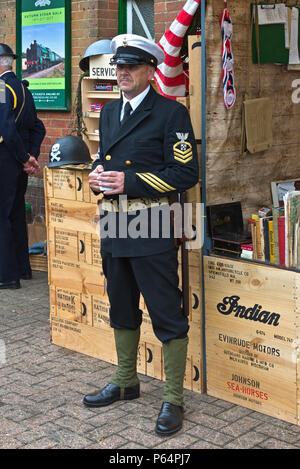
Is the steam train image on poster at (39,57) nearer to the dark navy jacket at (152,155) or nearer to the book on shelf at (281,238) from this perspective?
the dark navy jacket at (152,155)

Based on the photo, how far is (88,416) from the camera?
15.4ft

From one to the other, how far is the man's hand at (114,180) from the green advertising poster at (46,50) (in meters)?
4.87

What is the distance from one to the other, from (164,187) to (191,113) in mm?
807

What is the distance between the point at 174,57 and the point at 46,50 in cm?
444

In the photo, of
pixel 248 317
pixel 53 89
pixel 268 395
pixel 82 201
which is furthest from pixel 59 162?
pixel 53 89

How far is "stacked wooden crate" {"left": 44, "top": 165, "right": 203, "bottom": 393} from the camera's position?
553cm

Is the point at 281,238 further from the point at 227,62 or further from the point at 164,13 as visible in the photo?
the point at 164,13

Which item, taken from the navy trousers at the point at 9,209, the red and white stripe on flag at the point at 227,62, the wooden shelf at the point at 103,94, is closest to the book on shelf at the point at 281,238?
the red and white stripe on flag at the point at 227,62

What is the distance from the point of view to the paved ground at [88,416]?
14.2 ft

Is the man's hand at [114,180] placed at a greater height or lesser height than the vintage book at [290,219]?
greater

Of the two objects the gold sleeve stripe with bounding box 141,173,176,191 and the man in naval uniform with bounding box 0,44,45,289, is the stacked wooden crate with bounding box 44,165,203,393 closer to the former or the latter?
the gold sleeve stripe with bounding box 141,173,176,191

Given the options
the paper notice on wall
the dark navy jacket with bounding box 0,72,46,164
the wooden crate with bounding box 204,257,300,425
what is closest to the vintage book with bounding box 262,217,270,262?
the wooden crate with bounding box 204,257,300,425

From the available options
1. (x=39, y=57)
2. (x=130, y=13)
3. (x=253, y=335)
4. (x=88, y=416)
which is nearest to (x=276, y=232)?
(x=253, y=335)

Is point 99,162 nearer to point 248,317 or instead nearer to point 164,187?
point 164,187
